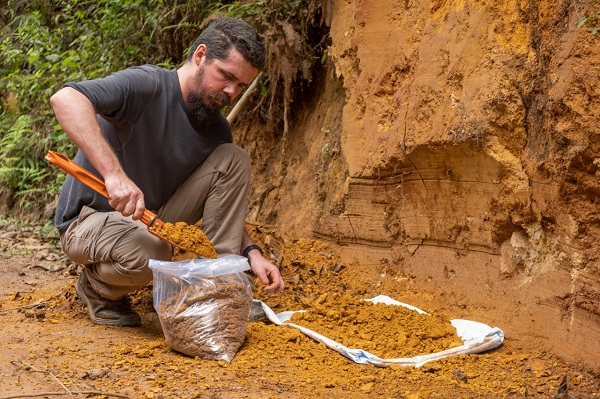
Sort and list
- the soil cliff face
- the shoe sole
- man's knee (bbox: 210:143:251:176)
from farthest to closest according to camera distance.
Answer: man's knee (bbox: 210:143:251:176) → the shoe sole → the soil cliff face

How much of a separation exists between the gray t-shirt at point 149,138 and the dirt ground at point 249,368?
2.06 feet

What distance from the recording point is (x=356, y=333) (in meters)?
3.54

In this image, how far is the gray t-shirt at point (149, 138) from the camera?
355cm

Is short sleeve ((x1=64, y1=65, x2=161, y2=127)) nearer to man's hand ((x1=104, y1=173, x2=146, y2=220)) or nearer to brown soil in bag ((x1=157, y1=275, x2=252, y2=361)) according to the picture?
man's hand ((x1=104, y1=173, x2=146, y2=220))

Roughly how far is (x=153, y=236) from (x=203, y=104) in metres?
0.73

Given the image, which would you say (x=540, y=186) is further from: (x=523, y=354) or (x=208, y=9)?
(x=208, y=9)

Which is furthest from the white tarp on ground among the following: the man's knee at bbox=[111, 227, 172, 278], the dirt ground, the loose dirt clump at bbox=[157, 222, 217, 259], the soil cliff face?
the man's knee at bbox=[111, 227, 172, 278]

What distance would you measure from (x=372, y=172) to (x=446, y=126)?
70 centimetres

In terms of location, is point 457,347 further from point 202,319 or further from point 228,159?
point 228,159

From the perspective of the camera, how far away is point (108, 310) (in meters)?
3.75

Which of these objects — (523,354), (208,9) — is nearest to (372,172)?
(523,354)

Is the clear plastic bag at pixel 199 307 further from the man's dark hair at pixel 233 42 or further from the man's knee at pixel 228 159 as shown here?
the man's dark hair at pixel 233 42

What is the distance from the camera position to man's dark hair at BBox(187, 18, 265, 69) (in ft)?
11.8

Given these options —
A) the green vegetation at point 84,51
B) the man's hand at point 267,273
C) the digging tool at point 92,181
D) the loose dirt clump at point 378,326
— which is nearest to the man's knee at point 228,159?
the man's hand at point 267,273
